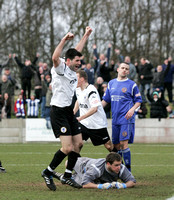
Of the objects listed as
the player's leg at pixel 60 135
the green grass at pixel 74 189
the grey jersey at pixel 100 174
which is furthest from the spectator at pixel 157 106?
the player's leg at pixel 60 135

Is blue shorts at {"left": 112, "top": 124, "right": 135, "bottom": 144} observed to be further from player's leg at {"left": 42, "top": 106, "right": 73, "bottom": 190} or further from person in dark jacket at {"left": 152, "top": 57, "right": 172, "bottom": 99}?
person in dark jacket at {"left": 152, "top": 57, "right": 172, "bottom": 99}

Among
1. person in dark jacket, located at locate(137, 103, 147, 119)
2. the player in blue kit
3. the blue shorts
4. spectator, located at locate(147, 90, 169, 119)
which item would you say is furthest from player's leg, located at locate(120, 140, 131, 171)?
person in dark jacket, located at locate(137, 103, 147, 119)

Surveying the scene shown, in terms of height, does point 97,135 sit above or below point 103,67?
below

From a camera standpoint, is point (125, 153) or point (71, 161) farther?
point (125, 153)

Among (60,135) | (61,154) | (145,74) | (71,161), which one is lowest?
(71,161)

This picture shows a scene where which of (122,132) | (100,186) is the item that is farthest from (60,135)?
(122,132)

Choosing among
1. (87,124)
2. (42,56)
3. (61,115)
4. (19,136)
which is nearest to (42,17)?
(42,56)

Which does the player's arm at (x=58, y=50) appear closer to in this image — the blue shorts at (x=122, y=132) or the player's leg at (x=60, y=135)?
the player's leg at (x=60, y=135)

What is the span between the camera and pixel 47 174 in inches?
316

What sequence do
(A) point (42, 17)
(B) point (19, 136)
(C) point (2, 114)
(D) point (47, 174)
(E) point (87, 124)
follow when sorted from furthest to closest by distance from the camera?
1. (A) point (42, 17)
2. (C) point (2, 114)
3. (B) point (19, 136)
4. (E) point (87, 124)
5. (D) point (47, 174)

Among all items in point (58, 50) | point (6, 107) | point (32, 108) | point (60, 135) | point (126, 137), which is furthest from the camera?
point (6, 107)

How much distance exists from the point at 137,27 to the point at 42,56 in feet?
22.4

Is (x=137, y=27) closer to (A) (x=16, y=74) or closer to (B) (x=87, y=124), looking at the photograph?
(A) (x=16, y=74)

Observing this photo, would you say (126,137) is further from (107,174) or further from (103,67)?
(103,67)
